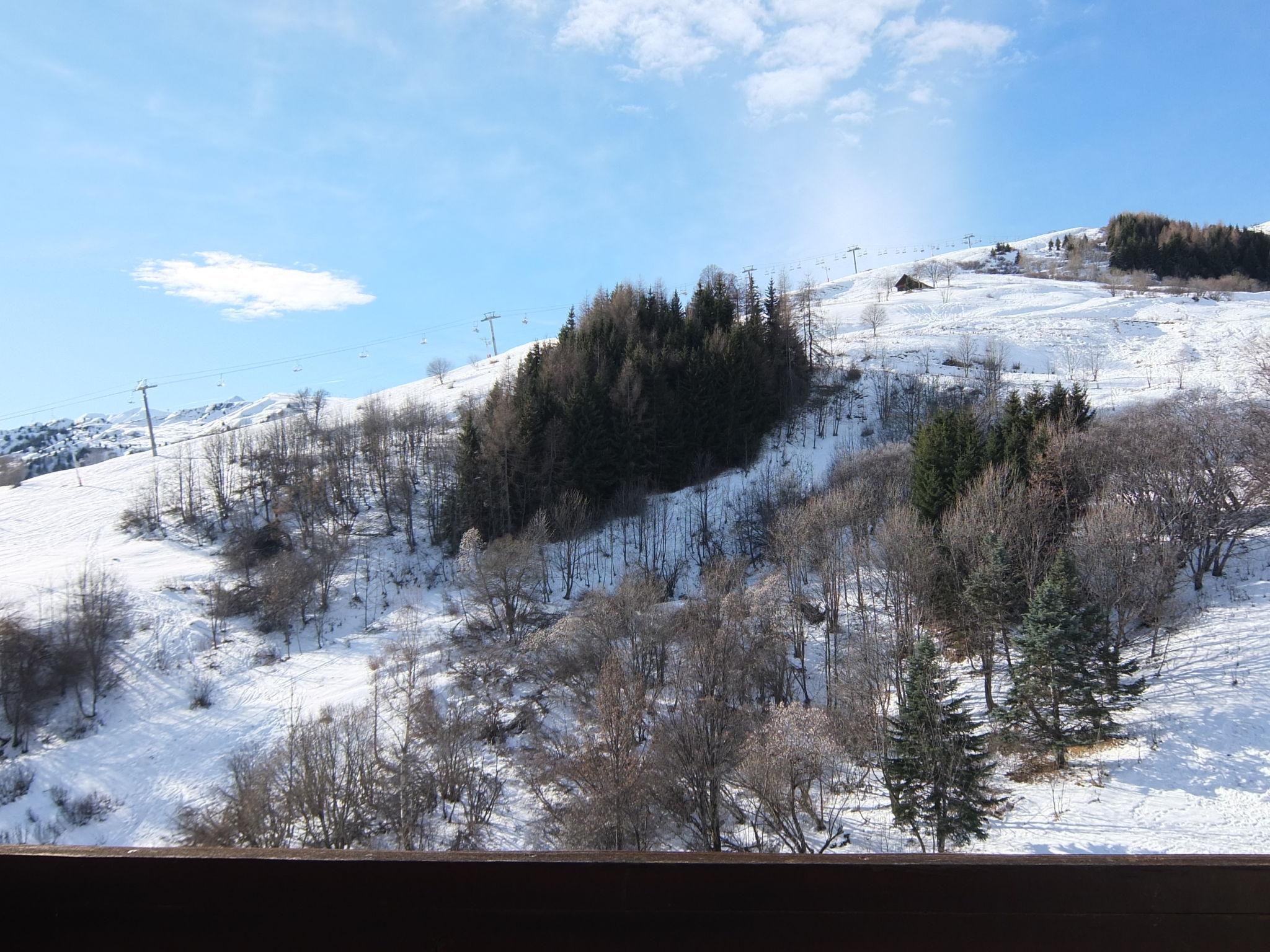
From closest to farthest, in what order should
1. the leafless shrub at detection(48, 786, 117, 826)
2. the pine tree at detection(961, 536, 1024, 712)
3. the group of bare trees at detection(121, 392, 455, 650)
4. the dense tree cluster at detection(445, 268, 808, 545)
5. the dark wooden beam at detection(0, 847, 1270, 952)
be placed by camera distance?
1. the dark wooden beam at detection(0, 847, 1270, 952)
2. the pine tree at detection(961, 536, 1024, 712)
3. the leafless shrub at detection(48, 786, 117, 826)
4. the group of bare trees at detection(121, 392, 455, 650)
5. the dense tree cluster at detection(445, 268, 808, 545)

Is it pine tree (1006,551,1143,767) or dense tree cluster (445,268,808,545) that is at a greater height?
dense tree cluster (445,268,808,545)

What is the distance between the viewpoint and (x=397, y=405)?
7194 centimetres

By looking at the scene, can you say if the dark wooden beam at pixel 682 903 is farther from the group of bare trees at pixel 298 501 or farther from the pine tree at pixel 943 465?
the group of bare trees at pixel 298 501

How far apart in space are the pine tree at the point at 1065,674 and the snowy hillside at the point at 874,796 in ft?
2.77

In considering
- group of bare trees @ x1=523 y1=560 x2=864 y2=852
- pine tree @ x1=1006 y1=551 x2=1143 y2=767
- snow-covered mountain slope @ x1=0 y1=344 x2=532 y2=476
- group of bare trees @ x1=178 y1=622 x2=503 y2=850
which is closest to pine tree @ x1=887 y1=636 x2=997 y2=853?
group of bare trees @ x1=523 y1=560 x2=864 y2=852

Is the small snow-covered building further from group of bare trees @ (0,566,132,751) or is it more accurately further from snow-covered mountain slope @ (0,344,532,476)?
group of bare trees @ (0,566,132,751)

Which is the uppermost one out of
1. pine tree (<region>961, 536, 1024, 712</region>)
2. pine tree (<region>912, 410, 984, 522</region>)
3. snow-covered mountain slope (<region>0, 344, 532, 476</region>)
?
snow-covered mountain slope (<region>0, 344, 532, 476</region>)

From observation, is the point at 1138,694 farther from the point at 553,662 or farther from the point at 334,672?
the point at 334,672

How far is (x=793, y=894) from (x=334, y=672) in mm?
34932

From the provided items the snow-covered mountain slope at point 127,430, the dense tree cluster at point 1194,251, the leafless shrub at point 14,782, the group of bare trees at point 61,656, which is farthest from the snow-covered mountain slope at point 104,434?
the dense tree cluster at point 1194,251

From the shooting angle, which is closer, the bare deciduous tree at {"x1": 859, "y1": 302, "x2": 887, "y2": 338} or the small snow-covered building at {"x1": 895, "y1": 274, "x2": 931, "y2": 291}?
the bare deciduous tree at {"x1": 859, "y1": 302, "x2": 887, "y2": 338}

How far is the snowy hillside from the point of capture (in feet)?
57.2

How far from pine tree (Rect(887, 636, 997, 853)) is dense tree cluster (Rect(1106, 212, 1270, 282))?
344 ft

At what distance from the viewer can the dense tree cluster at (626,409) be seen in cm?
4388
